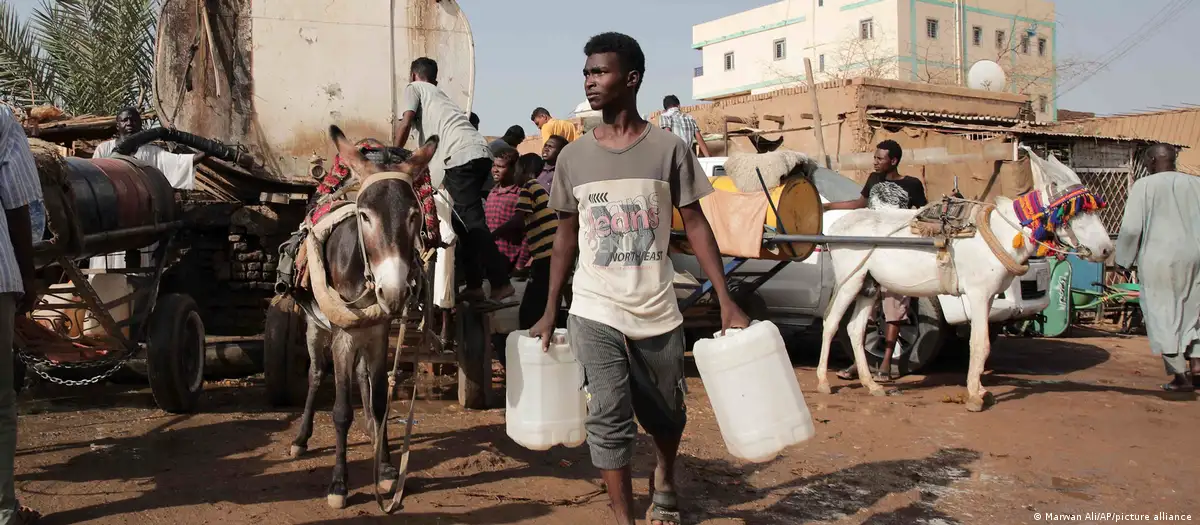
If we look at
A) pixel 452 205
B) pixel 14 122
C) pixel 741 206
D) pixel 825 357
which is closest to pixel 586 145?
pixel 14 122

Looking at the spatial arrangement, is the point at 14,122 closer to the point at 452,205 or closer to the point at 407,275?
the point at 407,275

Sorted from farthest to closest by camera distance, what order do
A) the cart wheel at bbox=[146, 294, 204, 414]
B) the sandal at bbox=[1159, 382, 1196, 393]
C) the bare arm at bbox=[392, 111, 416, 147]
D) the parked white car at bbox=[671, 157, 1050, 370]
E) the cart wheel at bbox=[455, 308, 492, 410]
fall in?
the parked white car at bbox=[671, 157, 1050, 370] → the sandal at bbox=[1159, 382, 1196, 393] → the cart wheel at bbox=[455, 308, 492, 410] → the cart wheel at bbox=[146, 294, 204, 414] → the bare arm at bbox=[392, 111, 416, 147]

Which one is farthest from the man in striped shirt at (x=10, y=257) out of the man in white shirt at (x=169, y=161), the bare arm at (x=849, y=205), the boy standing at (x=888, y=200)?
the bare arm at (x=849, y=205)

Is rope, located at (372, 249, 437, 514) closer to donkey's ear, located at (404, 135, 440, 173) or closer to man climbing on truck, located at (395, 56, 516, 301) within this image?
donkey's ear, located at (404, 135, 440, 173)

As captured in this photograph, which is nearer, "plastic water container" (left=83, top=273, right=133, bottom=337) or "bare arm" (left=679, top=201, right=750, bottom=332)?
"bare arm" (left=679, top=201, right=750, bottom=332)

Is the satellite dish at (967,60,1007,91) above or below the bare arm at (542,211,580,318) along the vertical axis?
above

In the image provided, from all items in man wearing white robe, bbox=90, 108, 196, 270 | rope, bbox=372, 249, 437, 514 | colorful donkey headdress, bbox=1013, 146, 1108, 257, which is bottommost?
rope, bbox=372, 249, 437, 514

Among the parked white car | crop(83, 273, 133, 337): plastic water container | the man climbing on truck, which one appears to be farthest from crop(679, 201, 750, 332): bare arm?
the parked white car

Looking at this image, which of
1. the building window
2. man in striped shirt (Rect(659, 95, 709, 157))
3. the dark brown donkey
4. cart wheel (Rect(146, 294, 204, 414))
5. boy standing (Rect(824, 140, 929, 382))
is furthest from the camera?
the building window

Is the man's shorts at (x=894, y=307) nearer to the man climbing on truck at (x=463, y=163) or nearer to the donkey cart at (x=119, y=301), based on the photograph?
the man climbing on truck at (x=463, y=163)

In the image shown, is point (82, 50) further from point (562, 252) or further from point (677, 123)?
point (562, 252)

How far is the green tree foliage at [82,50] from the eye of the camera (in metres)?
14.9

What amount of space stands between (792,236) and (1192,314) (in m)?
3.78

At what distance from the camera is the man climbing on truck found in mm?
6355
